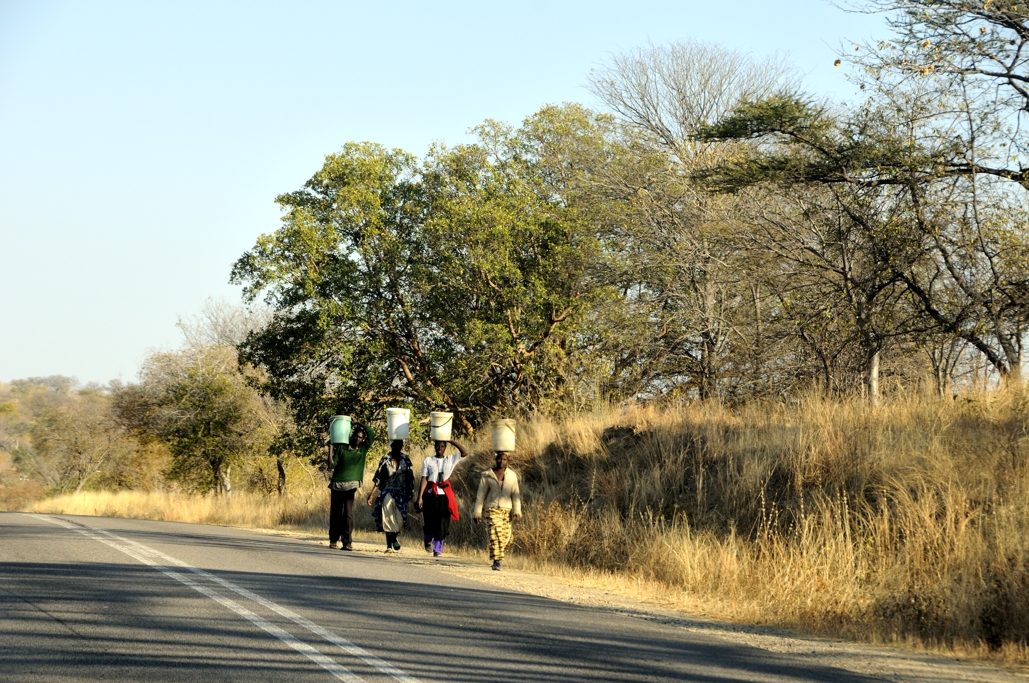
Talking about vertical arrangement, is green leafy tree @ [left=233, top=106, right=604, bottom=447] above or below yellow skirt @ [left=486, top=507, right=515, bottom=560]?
above

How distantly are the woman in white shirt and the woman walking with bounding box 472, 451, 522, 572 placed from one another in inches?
39.7

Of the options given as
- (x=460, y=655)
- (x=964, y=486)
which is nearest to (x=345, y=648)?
(x=460, y=655)

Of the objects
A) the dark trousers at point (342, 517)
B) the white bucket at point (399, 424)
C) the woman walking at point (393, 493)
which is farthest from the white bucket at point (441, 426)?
the dark trousers at point (342, 517)

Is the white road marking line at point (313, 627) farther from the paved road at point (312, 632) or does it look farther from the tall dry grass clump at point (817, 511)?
the tall dry grass clump at point (817, 511)

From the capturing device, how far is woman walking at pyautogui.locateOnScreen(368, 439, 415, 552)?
15.3 m

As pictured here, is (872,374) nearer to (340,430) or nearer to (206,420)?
(340,430)

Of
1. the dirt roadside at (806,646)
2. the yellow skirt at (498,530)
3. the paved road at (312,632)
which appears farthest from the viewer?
the yellow skirt at (498,530)

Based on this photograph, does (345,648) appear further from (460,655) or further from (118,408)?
(118,408)

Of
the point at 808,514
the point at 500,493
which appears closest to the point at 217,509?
the point at 500,493

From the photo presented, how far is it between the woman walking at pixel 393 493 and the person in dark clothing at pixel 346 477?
369mm

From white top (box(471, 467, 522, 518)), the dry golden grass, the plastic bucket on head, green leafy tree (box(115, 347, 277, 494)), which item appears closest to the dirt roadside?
white top (box(471, 467, 522, 518))

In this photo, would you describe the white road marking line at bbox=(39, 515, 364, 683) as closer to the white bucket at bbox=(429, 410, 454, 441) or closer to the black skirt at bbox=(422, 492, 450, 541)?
the black skirt at bbox=(422, 492, 450, 541)

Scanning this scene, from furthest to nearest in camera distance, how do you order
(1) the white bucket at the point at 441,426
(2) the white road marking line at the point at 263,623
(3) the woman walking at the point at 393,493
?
1. (3) the woman walking at the point at 393,493
2. (1) the white bucket at the point at 441,426
3. (2) the white road marking line at the point at 263,623

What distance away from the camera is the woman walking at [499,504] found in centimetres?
1352
